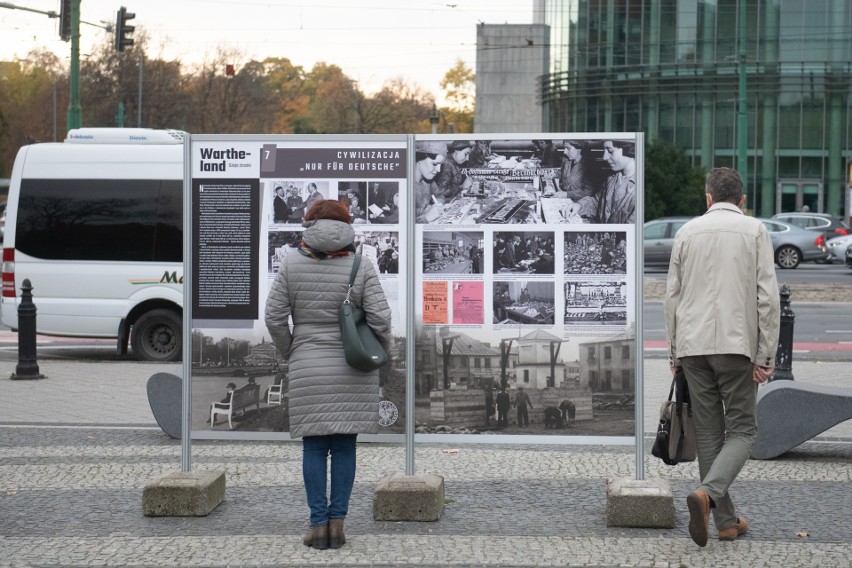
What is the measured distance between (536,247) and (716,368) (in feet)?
3.89

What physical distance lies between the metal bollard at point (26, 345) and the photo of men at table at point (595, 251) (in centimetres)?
839

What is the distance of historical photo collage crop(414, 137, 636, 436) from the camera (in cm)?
686

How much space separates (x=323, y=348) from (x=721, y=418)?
6.64ft

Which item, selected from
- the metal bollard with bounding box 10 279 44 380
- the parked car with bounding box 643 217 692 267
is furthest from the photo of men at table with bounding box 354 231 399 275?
the parked car with bounding box 643 217 692 267

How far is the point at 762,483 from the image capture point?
794 cm

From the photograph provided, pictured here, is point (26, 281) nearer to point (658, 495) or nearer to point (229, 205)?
point (229, 205)

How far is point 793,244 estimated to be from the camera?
37500 mm

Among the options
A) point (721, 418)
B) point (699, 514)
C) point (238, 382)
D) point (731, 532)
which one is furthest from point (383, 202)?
point (731, 532)

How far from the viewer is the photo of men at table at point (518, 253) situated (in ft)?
22.6

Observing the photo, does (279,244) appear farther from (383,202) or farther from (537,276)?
(537,276)

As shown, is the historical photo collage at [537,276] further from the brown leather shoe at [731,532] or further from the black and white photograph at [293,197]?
the brown leather shoe at [731,532]

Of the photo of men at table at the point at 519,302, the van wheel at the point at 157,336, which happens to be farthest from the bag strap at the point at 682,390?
the van wheel at the point at 157,336

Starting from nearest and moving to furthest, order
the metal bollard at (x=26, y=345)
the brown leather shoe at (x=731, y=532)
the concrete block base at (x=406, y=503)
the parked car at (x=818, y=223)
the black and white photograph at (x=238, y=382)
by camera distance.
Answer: the brown leather shoe at (x=731, y=532), the concrete block base at (x=406, y=503), the black and white photograph at (x=238, y=382), the metal bollard at (x=26, y=345), the parked car at (x=818, y=223)

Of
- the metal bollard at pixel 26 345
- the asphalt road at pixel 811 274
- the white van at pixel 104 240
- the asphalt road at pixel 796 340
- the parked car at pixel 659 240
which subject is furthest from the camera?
the parked car at pixel 659 240
